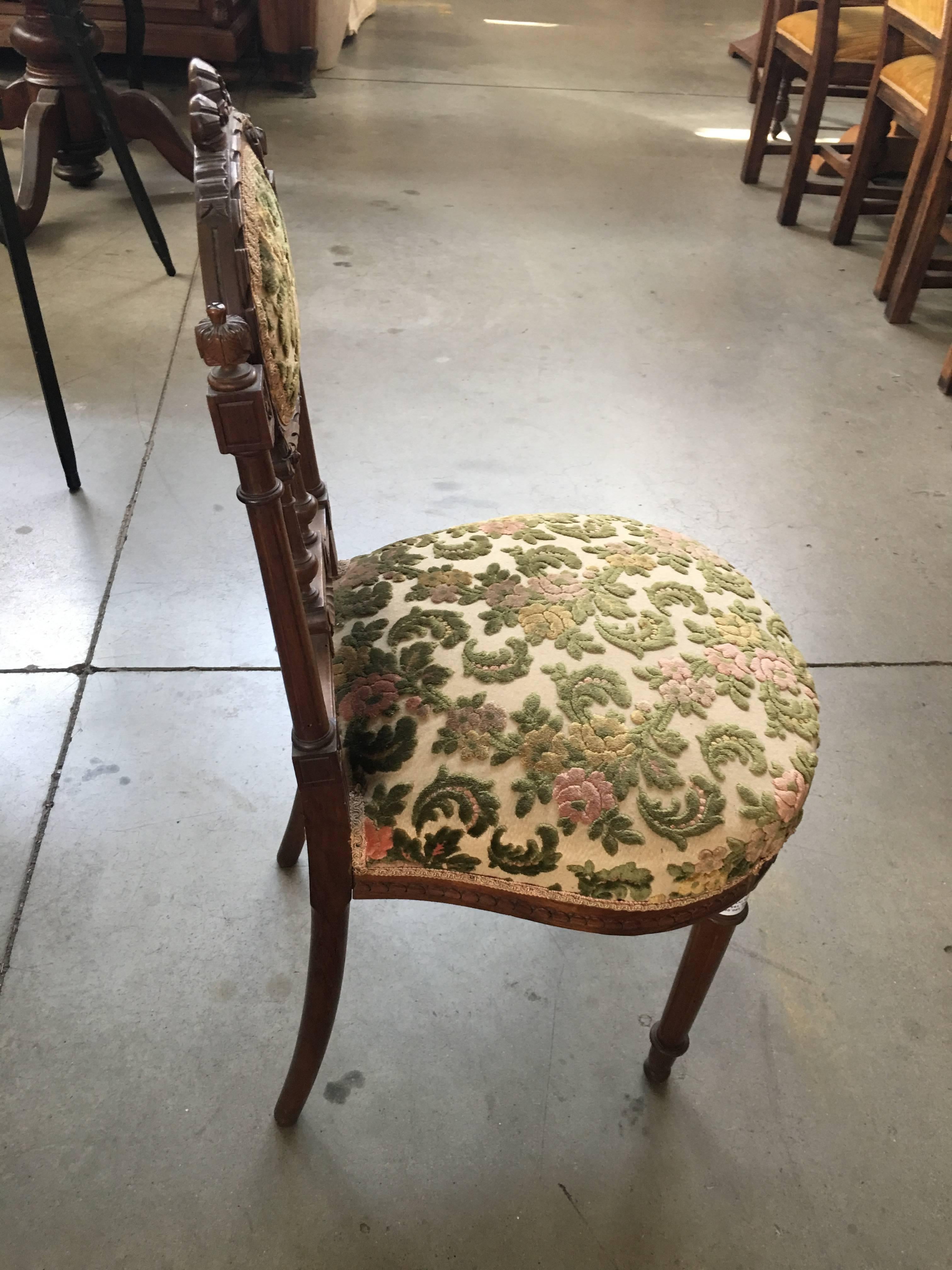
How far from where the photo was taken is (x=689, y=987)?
3.46ft

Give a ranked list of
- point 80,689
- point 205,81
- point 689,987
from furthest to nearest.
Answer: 1. point 80,689
2. point 689,987
3. point 205,81

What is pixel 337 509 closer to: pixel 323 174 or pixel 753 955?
pixel 753 955

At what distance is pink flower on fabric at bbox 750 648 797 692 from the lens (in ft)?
3.09

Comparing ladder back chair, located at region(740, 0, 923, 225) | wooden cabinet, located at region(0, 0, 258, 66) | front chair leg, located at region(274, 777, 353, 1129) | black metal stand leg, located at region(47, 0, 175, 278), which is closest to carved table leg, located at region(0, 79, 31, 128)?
black metal stand leg, located at region(47, 0, 175, 278)

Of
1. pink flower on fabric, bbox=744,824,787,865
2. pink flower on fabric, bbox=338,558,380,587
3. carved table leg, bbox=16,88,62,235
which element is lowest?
carved table leg, bbox=16,88,62,235

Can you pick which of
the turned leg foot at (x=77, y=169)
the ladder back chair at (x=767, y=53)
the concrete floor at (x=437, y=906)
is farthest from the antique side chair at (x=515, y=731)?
the ladder back chair at (x=767, y=53)

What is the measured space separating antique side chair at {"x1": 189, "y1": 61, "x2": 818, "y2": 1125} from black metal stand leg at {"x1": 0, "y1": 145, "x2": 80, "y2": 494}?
1.11 metres

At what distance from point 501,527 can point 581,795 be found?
14.4 inches

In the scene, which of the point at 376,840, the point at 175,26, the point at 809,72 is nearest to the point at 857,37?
the point at 809,72

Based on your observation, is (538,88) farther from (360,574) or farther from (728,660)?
(728,660)

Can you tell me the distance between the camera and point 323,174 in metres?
3.31

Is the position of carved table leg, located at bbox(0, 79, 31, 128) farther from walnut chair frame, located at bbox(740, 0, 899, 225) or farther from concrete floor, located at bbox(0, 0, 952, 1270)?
walnut chair frame, located at bbox(740, 0, 899, 225)

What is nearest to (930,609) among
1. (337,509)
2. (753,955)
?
(753,955)

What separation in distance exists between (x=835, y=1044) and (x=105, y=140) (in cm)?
318
